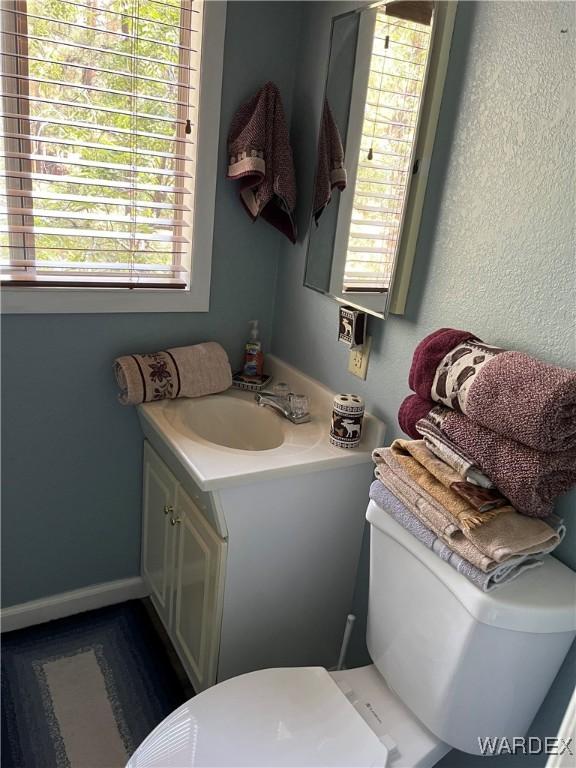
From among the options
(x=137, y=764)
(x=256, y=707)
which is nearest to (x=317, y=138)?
(x=256, y=707)

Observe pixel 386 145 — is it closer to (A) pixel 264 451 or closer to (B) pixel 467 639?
(A) pixel 264 451

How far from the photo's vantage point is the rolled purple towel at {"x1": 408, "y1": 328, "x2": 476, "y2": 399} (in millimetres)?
1161

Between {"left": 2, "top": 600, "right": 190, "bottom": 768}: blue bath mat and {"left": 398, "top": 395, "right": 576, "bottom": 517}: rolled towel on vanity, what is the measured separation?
3.95ft

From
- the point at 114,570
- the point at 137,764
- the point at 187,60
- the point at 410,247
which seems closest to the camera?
the point at 137,764

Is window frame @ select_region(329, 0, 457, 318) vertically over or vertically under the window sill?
over

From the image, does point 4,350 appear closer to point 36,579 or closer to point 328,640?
point 36,579

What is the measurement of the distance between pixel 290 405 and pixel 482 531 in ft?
2.59

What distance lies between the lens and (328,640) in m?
1.69

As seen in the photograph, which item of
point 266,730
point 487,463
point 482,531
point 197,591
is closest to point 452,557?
point 482,531

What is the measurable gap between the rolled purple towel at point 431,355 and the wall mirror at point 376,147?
0.24 metres

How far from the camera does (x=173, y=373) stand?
1.69 metres

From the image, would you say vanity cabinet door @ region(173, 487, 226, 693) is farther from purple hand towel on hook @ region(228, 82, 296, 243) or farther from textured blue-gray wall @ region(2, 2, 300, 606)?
purple hand towel on hook @ region(228, 82, 296, 243)

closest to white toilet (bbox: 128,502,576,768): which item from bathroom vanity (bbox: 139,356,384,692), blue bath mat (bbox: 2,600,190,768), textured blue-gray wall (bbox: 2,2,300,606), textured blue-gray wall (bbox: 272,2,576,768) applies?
textured blue-gray wall (bbox: 272,2,576,768)

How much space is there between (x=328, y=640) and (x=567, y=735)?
104 centimetres
